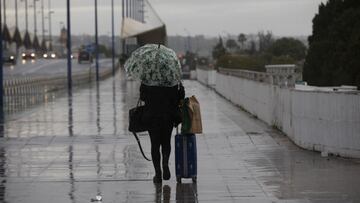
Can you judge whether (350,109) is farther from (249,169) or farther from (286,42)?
(286,42)

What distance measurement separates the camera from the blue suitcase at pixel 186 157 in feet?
38.0

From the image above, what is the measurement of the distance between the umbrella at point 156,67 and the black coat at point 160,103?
0.26 ft

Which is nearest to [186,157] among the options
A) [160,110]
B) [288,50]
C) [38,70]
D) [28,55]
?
[160,110]

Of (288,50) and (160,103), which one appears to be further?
(288,50)

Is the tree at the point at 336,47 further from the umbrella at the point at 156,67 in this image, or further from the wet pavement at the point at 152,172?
the umbrella at the point at 156,67

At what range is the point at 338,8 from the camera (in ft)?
134

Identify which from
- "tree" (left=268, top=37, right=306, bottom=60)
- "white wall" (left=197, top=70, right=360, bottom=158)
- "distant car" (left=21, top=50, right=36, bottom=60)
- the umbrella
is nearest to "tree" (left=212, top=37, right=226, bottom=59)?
"tree" (left=268, top=37, right=306, bottom=60)

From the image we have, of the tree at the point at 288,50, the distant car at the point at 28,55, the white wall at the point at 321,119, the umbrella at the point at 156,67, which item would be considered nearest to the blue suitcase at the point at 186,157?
the umbrella at the point at 156,67

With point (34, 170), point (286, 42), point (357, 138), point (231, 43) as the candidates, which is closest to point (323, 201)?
point (357, 138)

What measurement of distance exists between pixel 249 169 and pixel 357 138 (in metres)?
2.00

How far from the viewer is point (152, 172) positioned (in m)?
12.8

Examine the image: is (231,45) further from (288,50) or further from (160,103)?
(160,103)

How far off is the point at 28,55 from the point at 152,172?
140 metres

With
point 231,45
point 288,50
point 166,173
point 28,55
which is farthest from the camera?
point 28,55
